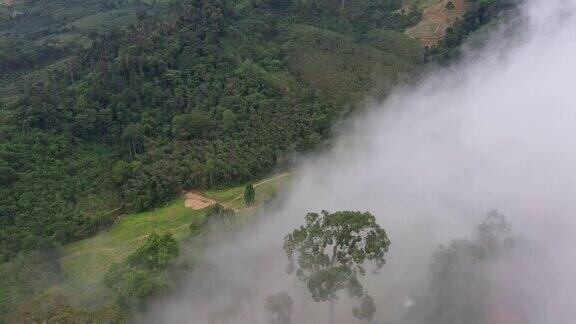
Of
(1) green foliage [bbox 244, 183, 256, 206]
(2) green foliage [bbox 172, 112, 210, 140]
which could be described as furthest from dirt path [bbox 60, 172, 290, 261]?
(2) green foliage [bbox 172, 112, 210, 140]

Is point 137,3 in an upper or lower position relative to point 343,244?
lower

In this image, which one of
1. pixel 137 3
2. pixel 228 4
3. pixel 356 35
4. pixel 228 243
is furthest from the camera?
pixel 137 3

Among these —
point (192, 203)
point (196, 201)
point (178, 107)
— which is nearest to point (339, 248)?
point (192, 203)

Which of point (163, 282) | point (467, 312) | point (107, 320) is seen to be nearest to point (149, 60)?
point (163, 282)

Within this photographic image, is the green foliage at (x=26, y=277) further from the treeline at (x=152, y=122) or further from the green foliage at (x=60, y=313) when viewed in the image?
the green foliage at (x=60, y=313)

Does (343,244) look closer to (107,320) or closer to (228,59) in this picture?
(107,320)

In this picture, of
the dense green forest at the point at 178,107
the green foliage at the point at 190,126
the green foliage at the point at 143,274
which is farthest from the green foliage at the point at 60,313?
the green foliage at the point at 190,126
